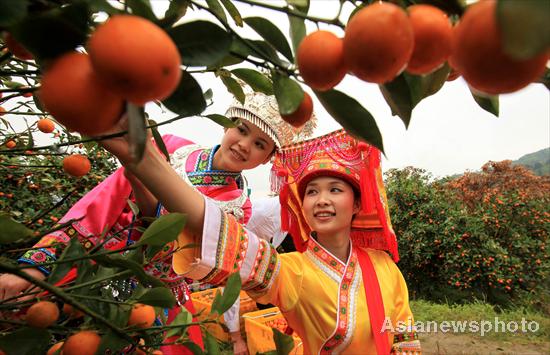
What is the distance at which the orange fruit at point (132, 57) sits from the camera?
0.18 meters

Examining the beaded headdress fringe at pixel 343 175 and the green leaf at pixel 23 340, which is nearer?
the green leaf at pixel 23 340

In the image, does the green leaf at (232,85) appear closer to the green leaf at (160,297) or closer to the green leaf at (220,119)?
the green leaf at (220,119)

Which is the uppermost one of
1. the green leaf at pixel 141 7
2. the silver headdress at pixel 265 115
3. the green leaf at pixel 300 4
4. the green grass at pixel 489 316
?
the silver headdress at pixel 265 115

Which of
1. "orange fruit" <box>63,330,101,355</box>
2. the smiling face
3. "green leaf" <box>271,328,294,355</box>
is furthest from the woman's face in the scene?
"orange fruit" <box>63,330,101,355</box>

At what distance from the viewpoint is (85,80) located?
0.20m

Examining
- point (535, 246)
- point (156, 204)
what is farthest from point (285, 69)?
point (535, 246)

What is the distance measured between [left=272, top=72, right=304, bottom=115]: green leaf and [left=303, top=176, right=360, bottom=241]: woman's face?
3.30 ft

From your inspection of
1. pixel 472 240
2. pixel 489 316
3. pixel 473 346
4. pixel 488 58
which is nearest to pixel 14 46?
pixel 488 58

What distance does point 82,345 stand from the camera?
0.43 m

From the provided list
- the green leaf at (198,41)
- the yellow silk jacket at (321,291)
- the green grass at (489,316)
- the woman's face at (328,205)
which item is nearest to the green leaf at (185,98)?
the green leaf at (198,41)

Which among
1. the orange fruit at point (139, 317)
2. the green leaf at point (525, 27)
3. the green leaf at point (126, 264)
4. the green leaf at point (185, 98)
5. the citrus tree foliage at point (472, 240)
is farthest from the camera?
the citrus tree foliage at point (472, 240)

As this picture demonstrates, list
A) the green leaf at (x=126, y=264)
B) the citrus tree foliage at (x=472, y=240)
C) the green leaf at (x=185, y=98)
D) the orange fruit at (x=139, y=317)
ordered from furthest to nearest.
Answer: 1. the citrus tree foliage at (x=472, y=240)
2. the orange fruit at (x=139, y=317)
3. the green leaf at (x=126, y=264)
4. the green leaf at (x=185, y=98)

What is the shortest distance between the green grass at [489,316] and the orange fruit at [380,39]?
3049 mm

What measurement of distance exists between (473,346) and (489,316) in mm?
531
